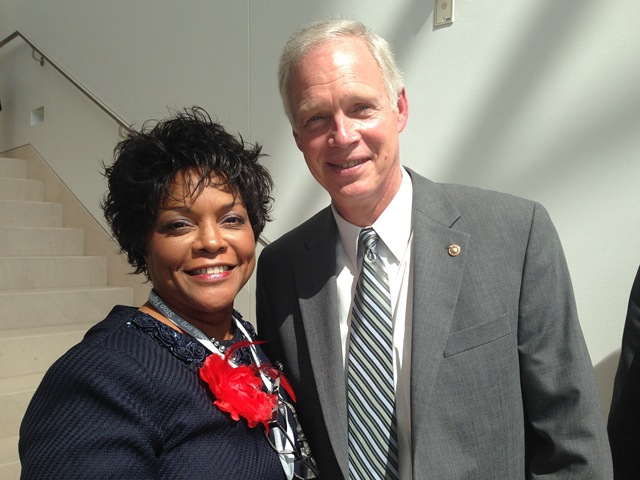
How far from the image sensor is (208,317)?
1.54 metres

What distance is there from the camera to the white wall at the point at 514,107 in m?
2.15

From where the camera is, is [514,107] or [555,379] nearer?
[555,379]

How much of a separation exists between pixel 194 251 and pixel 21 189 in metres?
4.50

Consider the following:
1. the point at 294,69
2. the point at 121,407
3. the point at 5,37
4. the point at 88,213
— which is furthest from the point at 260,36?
the point at 5,37

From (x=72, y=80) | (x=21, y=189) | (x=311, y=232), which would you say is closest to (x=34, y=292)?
(x=21, y=189)

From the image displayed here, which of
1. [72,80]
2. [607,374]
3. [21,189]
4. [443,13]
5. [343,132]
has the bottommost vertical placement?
[607,374]

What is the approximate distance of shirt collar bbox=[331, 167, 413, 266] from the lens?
64.9 inches

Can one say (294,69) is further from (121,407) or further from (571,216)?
(571,216)

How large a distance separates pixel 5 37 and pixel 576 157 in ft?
20.5

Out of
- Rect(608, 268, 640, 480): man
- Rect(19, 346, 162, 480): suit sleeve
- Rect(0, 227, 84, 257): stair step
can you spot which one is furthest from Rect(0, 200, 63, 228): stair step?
Rect(608, 268, 640, 480): man

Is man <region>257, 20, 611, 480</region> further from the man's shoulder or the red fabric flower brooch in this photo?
the red fabric flower brooch

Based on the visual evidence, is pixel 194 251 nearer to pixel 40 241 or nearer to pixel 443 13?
pixel 443 13

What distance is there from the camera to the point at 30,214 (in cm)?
497

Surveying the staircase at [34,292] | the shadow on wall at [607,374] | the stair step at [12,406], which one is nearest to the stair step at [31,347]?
the staircase at [34,292]
